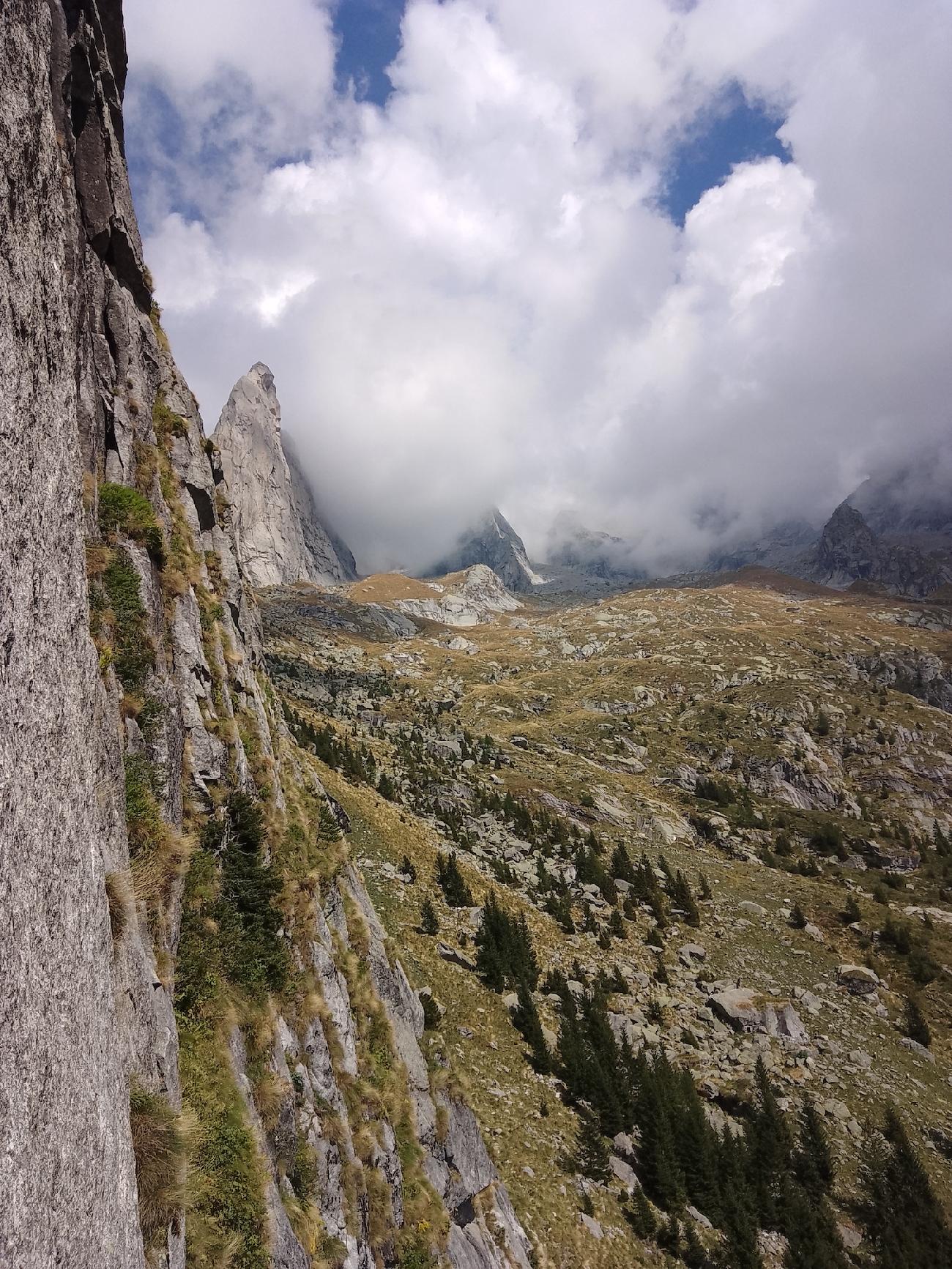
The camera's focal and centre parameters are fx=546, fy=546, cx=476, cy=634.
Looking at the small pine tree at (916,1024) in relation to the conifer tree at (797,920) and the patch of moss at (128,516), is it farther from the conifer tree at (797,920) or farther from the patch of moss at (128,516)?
the patch of moss at (128,516)

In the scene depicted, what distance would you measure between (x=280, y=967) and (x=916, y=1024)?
46.0 metres

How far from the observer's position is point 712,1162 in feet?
79.0

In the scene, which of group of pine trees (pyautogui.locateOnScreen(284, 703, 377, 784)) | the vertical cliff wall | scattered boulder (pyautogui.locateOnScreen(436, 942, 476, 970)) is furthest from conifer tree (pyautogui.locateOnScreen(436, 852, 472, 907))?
group of pine trees (pyautogui.locateOnScreen(284, 703, 377, 784))

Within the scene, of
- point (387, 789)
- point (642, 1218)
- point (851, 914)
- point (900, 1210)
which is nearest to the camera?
point (642, 1218)

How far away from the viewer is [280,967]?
12555mm

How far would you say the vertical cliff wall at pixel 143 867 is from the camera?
4527 millimetres

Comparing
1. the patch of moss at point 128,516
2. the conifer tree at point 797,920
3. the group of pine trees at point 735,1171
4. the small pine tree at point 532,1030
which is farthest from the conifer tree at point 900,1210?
the patch of moss at point 128,516

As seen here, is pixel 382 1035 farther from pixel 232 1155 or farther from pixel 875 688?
pixel 875 688

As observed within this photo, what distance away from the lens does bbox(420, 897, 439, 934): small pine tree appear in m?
30.7

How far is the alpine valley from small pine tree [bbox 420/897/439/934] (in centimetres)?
39

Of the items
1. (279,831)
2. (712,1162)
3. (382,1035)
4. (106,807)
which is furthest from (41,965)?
(712,1162)

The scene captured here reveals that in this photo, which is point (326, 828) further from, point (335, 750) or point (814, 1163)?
point (335, 750)

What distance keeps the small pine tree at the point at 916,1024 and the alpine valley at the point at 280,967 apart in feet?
1.05

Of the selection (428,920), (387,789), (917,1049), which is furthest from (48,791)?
(387,789)
